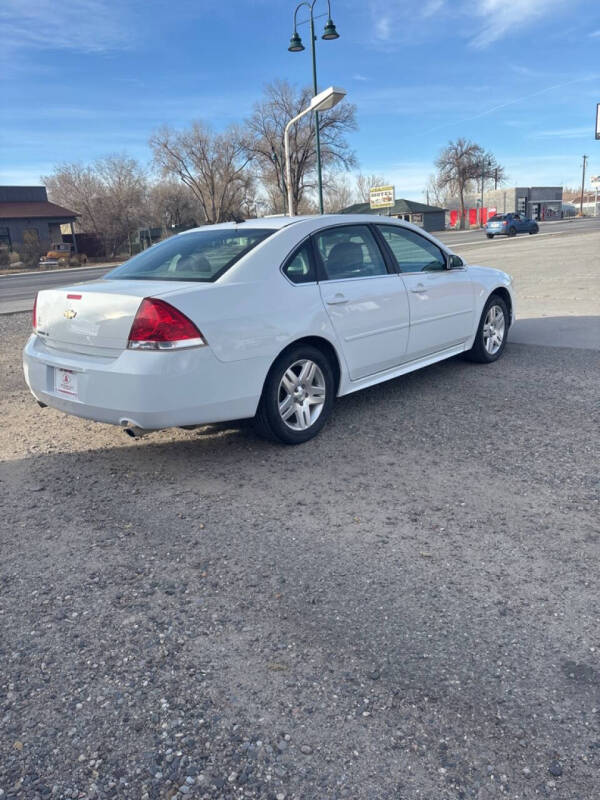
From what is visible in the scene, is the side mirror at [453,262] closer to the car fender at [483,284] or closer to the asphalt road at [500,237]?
the car fender at [483,284]

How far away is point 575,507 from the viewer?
3566 mm

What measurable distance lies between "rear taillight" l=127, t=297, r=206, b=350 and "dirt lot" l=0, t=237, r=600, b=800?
0.90 meters

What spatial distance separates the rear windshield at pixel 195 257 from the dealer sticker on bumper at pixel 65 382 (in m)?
0.87

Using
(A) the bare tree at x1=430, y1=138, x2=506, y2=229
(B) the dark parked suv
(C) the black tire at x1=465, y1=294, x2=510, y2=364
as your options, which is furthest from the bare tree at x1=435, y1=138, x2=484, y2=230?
(C) the black tire at x1=465, y1=294, x2=510, y2=364

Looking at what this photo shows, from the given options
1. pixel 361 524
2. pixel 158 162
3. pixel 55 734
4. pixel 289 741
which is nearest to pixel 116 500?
pixel 361 524

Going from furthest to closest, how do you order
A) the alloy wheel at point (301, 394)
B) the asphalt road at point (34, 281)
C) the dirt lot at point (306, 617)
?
1. the asphalt road at point (34, 281)
2. the alloy wheel at point (301, 394)
3. the dirt lot at point (306, 617)

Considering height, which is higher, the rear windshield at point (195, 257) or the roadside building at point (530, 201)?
the roadside building at point (530, 201)

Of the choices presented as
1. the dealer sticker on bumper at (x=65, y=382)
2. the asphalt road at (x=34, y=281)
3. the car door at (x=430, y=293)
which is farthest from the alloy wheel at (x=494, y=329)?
the asphalt road at (x=34, y=281)

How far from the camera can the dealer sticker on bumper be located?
4215mm

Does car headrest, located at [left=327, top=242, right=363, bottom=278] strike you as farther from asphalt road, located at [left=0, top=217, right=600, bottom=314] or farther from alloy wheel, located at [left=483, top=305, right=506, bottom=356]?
asphalt road, located at [left=0, top=217, right=600, bottom=314]

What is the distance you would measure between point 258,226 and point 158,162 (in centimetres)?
7068

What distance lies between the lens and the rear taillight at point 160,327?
3883mm

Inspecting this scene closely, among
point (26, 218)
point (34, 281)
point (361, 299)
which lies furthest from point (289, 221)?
point (26, 218)

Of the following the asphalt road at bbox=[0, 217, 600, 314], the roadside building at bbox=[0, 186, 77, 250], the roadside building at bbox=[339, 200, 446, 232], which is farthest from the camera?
the roadside building at bbox=[339, 200, 446, 232]
